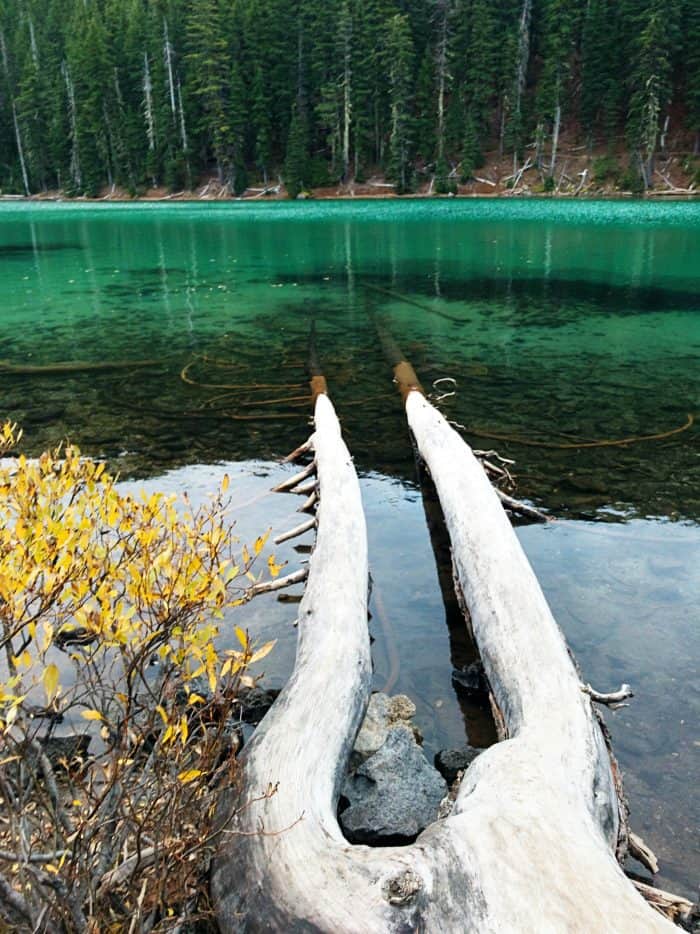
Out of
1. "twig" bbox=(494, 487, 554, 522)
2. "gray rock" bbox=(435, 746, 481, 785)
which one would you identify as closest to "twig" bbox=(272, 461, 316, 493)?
"twig" bbox=(494, 487, 554, 522)

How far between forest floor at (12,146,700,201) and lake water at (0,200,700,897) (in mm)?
37509

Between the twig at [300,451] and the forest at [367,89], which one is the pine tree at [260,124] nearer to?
the forest at [367,89]

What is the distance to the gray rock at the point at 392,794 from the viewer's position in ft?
12.0

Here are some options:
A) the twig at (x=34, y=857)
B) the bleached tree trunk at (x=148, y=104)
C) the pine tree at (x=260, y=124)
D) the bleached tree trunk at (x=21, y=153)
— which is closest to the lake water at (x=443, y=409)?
the twig at (x=34, y=857)

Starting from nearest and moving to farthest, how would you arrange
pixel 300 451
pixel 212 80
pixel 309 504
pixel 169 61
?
1. pixel 309 504
2. pixel 300 451
3. pixel 212 80
4. pixel 169 61

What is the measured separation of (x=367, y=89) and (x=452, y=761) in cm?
8694

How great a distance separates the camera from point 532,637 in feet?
14.7

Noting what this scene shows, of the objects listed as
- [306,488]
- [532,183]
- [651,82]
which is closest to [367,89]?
[532,183]

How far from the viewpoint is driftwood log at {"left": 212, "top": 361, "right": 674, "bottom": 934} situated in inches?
97.2

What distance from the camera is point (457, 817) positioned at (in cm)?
292

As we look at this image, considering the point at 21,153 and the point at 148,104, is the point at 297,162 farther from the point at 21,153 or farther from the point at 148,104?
the point at 21,153

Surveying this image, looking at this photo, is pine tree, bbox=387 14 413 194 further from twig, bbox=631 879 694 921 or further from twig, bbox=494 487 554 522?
twig, bbox=631 879 694 921

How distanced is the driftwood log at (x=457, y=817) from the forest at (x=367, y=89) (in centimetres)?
6907

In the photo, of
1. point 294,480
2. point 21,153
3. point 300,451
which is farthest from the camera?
point 21,153
